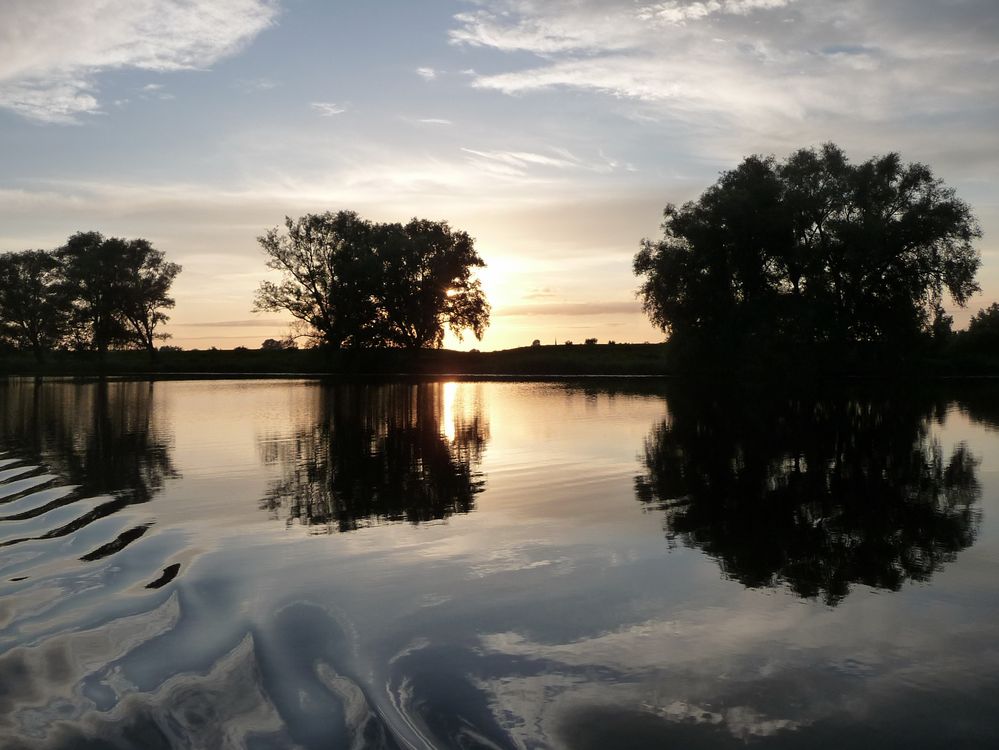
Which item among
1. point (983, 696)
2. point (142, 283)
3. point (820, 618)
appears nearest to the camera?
point (983, 696)

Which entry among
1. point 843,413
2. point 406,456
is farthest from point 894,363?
point 406,456

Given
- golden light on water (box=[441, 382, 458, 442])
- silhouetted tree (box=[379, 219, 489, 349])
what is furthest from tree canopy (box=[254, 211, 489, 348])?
golden light on water (box=[441, 382, 458, 442])

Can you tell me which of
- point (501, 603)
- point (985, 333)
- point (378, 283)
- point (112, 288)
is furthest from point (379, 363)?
point (501, 603)

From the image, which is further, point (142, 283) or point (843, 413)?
point (142, 283)

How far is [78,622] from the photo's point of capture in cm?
644

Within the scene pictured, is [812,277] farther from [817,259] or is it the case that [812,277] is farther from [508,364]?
[508,364]

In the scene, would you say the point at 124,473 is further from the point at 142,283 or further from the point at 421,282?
the point at 142,283

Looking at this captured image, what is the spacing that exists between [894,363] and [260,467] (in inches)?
1955

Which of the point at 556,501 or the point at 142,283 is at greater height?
the point at 142,283

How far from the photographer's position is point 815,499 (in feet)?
38.7

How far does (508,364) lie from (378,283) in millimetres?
13689

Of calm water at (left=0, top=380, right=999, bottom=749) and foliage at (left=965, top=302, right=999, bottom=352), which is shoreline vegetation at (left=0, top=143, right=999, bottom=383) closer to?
foliage at (left=965, top=302, right=999, bottom=352)

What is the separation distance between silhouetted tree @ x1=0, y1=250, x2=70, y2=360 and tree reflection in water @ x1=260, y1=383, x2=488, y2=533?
7392 cm

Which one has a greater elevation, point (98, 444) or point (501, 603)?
point (98, 444)
